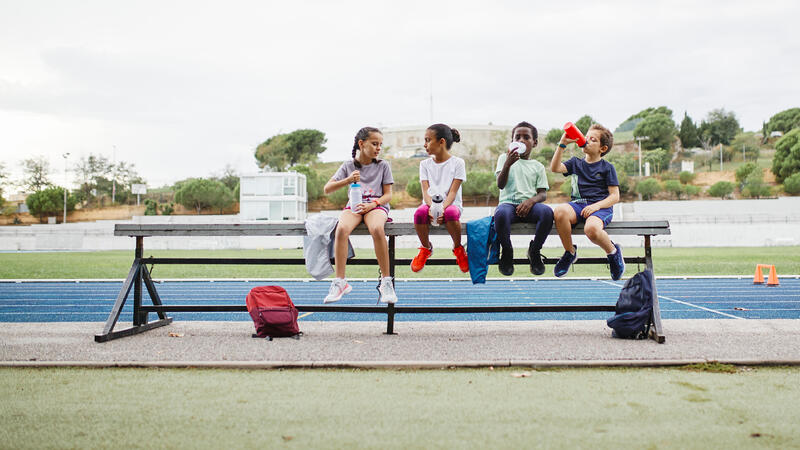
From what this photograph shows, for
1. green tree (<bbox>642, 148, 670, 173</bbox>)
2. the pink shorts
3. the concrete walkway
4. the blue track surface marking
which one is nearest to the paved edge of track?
the concrete walkway

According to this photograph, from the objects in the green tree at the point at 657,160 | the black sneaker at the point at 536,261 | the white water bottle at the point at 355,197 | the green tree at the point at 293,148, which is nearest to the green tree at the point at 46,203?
the green tree at the point at 293,148

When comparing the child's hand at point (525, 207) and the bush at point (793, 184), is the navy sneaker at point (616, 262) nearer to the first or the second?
the child's hand at point (525, 207)

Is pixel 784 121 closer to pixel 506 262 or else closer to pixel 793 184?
pixel 793 184

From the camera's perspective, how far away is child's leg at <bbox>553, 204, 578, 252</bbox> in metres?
4.56

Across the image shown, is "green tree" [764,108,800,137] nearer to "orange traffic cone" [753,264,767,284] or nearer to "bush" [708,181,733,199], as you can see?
"bush" [708,181,733,199]

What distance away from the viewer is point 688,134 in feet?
321

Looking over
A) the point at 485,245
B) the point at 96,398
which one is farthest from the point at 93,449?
the point at 485,245

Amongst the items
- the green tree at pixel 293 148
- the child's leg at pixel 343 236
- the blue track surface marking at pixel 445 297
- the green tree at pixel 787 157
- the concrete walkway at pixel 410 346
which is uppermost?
the green tree at pixel 293 148

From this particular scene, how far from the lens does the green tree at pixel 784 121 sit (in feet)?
305

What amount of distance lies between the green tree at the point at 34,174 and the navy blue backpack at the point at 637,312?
265 ft

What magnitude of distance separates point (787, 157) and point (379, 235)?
233 feet

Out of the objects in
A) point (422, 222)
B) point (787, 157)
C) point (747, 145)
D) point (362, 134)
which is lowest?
point (422, 222)

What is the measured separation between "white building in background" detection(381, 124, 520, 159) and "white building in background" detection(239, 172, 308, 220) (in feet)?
159

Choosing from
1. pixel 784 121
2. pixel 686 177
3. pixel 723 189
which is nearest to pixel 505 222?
pixel 723 189
